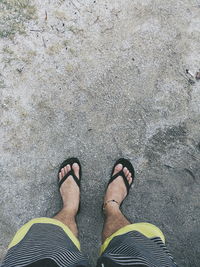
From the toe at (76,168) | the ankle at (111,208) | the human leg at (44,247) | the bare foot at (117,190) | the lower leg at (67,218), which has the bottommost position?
the lower leg at (67,218)

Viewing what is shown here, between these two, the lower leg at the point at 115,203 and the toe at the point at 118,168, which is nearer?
the lower leg at the point at 115,203

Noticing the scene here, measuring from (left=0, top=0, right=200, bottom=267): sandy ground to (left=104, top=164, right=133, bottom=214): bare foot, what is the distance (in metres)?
0.07

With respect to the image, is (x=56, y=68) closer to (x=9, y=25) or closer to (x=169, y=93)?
(x=9, y=25)

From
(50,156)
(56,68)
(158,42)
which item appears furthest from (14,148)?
(158,42)

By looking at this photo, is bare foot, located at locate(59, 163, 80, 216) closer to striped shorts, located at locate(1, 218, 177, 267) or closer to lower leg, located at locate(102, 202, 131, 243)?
lower leg, located at locate(102, 202, 131, 243)

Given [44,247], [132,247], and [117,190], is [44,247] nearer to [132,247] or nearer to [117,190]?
[132,247]

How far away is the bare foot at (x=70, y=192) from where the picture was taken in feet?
7.25

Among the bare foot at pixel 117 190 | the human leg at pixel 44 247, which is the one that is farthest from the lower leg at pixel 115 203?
the human leg at pixel 44 247

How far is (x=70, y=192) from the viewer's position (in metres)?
2.25

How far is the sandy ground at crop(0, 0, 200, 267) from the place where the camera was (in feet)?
7.42

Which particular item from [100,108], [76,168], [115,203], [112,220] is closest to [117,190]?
[115,203]

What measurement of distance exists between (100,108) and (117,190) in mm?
629

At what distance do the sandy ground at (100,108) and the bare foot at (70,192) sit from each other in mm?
69

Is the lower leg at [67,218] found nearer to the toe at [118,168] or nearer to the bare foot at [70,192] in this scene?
the bare foot at [70,192]
